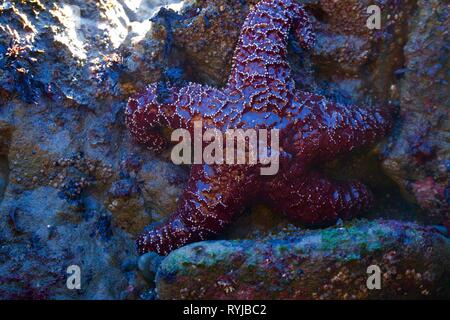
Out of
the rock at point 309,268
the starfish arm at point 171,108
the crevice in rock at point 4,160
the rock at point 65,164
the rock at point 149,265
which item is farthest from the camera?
the crevice in rock at point 4,160

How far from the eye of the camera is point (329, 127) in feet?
13.4

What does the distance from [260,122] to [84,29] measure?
2400 millimetres

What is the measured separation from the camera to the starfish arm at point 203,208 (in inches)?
159

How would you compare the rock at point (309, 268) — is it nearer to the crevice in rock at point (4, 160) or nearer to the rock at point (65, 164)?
the rock at point (65, 164)

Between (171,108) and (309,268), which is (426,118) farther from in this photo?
(171,108)

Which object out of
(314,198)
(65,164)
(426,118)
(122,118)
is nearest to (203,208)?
(314,198)

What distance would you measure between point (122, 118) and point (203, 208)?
143 centimetres

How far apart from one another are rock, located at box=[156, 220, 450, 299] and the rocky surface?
55cm

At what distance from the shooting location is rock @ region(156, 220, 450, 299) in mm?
3404

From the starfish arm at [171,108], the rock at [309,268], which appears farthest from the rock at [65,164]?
the rock at [309,268]
